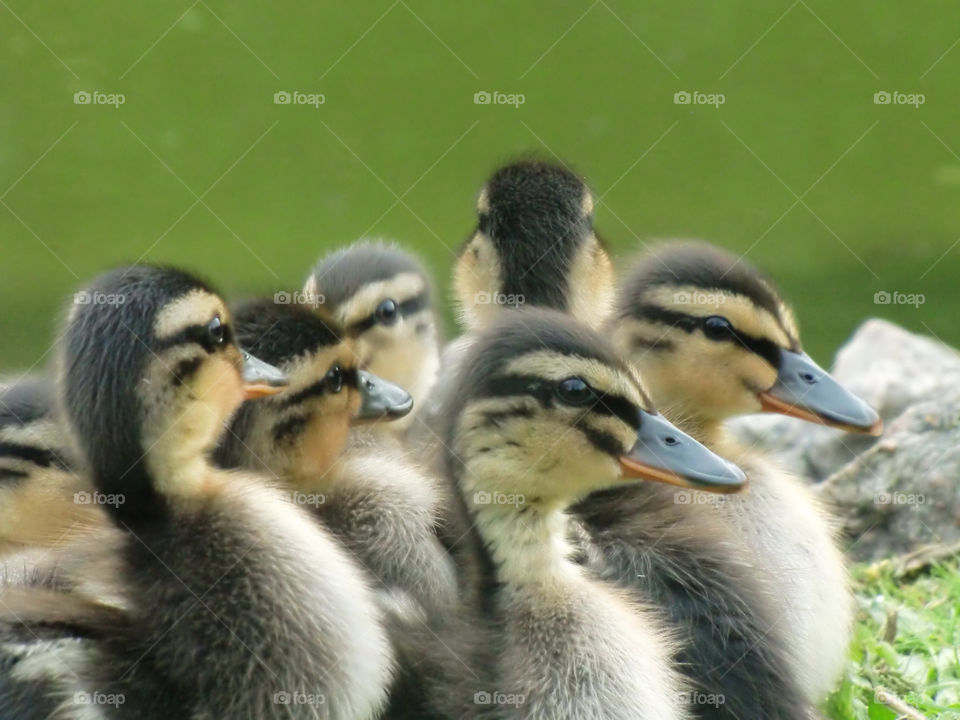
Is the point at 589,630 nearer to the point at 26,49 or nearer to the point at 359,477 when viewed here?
the point at 359,477

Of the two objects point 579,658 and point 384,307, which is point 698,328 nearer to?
point 384,307

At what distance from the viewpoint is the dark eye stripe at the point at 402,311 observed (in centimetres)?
394

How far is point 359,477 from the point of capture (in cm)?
325

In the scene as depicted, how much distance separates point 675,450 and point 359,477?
68 cm

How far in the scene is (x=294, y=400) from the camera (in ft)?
10.5

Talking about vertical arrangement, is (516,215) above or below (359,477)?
above

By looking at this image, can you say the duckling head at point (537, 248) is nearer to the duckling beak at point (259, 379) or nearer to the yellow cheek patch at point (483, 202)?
the yellow cheek patch at point (483, 202)

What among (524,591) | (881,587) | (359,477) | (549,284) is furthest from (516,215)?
(881,587)
